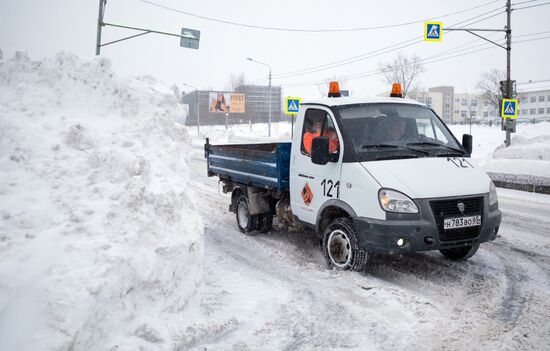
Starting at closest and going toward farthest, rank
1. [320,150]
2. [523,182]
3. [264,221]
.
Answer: [320,150]
[264,221]
[523,182]

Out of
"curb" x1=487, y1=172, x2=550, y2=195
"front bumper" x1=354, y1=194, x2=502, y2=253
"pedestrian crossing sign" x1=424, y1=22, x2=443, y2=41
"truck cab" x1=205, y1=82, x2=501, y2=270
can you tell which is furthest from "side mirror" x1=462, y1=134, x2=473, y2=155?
"pedestrian crossing sign" x1=424, y1=22, x2=443, y2=41

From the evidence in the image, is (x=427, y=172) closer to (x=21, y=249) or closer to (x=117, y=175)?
(x=117, y=175)

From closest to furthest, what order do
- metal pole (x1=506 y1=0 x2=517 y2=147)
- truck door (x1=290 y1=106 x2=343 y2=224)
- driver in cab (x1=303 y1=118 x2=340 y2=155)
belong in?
truck door (x1=290 y1=106 x2=343 y2=224) < driver in cab (x1=303 y1=118 x2=340 y2=155) < metal pole (x1=506 y1=0 x2=517 y2=147)

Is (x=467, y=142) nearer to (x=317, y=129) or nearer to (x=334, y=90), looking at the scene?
(x=334, y=90)

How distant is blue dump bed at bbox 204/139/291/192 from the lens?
686cm

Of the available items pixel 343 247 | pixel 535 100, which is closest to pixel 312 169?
pixel 343 247

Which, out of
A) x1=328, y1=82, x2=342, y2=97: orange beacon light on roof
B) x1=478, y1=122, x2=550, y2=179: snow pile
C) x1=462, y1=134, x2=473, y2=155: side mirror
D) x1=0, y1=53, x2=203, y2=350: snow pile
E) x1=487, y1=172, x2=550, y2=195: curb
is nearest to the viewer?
x1=0, y1=53, x2=203, y2=350: snow pile

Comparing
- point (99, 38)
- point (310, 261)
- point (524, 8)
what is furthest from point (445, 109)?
point (310, 261)

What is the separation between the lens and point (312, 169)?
610 cm

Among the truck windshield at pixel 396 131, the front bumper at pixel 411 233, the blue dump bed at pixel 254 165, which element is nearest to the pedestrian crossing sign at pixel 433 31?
the blue dump bed at pixel 254 165

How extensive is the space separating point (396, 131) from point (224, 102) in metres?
63.1

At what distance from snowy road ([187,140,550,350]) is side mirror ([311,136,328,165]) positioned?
54.8 inches

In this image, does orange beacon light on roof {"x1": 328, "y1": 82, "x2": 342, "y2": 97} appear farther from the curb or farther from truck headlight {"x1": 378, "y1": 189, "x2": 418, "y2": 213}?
the curb

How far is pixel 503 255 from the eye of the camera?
644 centimetres
